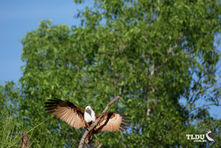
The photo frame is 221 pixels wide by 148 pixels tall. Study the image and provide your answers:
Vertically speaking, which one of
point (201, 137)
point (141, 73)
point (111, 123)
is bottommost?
point (111, 123)

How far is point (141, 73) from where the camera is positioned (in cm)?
1789

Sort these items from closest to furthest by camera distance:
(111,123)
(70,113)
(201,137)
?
(111,123) < (70,113) < (201,137)

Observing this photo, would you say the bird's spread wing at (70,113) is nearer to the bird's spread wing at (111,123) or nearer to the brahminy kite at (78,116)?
the brahminy kite at (78,116)

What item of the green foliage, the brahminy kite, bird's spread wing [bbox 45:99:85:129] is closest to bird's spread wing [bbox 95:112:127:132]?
the brahminy kite

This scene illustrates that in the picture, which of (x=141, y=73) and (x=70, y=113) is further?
(x=141, y=73)

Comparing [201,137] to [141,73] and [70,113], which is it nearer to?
[141,73]

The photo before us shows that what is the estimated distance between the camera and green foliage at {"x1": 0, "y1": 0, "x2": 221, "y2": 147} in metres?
15.9

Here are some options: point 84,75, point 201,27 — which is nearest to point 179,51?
point 201,27

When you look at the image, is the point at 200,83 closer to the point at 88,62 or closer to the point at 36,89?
the point at 88,62

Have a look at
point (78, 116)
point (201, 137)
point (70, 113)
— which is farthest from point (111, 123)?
point (201, 137)

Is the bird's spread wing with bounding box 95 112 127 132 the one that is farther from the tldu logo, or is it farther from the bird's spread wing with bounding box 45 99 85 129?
the tldu logo

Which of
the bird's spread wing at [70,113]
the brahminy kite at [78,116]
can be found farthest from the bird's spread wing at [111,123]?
the bird's spread wing at [70,113]

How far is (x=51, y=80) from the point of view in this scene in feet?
53.9

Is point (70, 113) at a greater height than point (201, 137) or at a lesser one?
lesser
